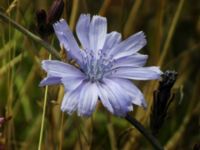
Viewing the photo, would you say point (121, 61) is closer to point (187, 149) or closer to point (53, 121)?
point (53, 121)

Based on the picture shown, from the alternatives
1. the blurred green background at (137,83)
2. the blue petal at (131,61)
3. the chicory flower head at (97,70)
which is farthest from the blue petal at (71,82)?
the blurred green background at (137,83)

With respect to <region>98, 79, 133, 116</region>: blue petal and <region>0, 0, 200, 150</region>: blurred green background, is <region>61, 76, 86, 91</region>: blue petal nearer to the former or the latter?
<region>98, 79, 133, 116</region>: blue petal

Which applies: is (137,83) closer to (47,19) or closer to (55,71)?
(47,19)

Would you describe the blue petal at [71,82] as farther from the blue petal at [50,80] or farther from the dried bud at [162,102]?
the dried bud at [162,102]

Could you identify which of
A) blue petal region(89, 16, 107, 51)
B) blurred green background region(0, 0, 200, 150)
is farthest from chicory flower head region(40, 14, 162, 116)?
blurred green background region(0, 0, 200, 150)

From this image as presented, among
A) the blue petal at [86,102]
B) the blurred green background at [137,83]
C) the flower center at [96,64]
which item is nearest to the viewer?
the blue petal at [86,102]

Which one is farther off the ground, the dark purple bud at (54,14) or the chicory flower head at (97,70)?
the dark purple bud at (54,14)

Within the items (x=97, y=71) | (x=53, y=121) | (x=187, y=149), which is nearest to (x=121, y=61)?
(x=97, y=71)

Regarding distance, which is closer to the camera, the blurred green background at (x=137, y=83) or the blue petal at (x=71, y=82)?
the blue petal at (x=71, y=82)
